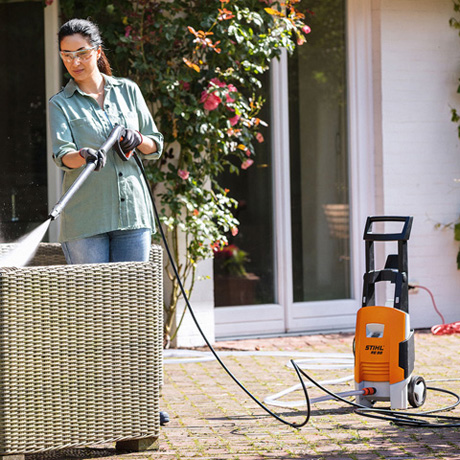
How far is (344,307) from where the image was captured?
6562 mm

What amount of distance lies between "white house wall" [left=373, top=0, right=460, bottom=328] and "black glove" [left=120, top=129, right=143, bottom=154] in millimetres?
3338

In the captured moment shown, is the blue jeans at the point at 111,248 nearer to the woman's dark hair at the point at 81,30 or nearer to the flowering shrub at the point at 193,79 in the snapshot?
the woman's dark hair at the point at 81,30

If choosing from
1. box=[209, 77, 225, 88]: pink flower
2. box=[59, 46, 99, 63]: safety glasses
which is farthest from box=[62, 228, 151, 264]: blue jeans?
box=[209, 77, 225, 88]: pink flower

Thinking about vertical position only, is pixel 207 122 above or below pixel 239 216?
above

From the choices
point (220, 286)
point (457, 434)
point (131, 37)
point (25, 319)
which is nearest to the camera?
point (25, 319)

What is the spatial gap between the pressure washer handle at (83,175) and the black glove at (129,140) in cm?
2

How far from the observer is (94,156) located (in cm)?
329

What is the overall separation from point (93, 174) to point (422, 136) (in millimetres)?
3672

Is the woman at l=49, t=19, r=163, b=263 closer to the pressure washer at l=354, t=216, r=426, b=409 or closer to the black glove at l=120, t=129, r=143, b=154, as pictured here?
the black glove at l=120, t=129, r=143, b=154

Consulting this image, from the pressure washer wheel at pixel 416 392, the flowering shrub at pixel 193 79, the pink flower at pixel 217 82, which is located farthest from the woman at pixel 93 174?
the pink flower at pixel 217 82

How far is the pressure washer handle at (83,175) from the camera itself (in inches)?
121

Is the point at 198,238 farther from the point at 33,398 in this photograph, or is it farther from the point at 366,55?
the point at 33,398

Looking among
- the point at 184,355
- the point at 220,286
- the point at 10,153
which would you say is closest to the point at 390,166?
the point at 220,286

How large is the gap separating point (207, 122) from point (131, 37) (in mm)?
715
